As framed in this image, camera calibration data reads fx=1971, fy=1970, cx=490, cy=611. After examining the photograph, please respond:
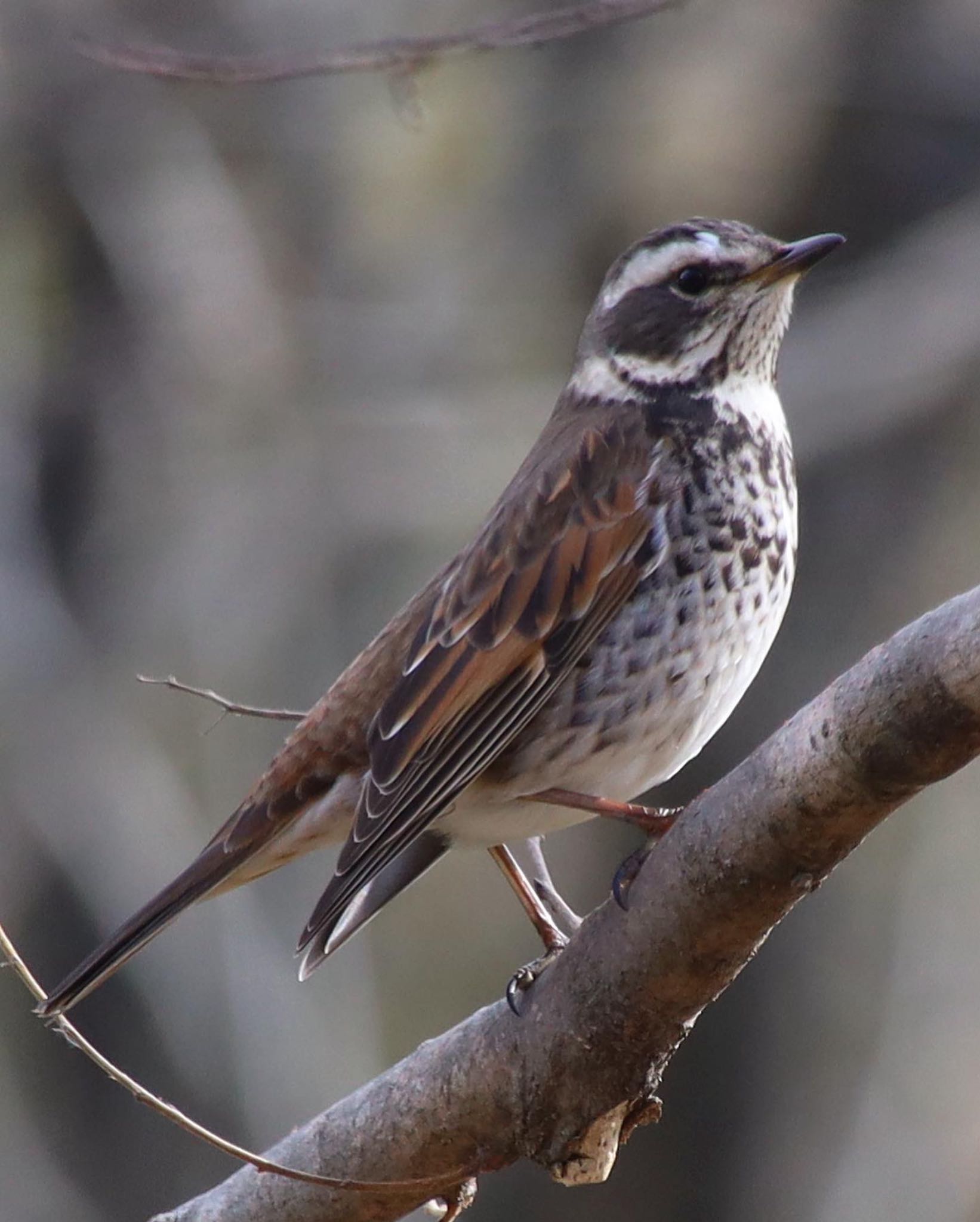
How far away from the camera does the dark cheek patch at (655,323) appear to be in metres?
5.14

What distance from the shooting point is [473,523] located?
10.5 meters

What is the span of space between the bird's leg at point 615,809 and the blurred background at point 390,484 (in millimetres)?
4849

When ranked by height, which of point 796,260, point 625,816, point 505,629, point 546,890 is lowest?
point 546,890

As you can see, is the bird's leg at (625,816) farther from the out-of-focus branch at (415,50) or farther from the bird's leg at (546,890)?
the out-of-focus branch at (415,50)

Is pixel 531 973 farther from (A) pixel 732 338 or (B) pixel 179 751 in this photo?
(B) pixel 179 751

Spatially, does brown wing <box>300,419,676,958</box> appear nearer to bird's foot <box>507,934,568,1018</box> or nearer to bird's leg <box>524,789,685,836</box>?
bird's leg <box>524,789,685,836</box>

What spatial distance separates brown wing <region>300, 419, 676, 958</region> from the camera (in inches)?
175

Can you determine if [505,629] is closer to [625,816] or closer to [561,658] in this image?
[561,658]

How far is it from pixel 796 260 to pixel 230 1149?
2.62 metres

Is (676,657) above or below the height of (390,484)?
above

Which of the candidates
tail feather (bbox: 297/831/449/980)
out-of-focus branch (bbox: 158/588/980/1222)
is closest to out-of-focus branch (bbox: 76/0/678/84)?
tail feather (bbox: 297/831/449/980)

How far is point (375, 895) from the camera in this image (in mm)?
4754

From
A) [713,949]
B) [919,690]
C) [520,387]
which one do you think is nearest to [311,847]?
[713,949]

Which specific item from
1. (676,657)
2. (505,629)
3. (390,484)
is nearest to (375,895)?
(505,629)
